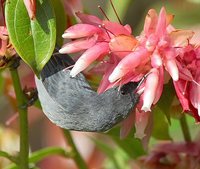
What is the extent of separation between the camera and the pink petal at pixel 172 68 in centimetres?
106

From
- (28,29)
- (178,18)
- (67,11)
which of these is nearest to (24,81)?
(67,11)

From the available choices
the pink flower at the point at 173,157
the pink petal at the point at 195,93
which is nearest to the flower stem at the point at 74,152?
the pink flower at the point at 173,157

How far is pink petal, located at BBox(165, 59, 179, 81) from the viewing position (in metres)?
1.06

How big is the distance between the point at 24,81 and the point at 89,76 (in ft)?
0.71

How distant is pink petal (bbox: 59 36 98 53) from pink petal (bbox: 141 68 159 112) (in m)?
0.10

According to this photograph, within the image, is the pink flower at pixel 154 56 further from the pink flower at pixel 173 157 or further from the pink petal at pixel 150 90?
the pink flower at pixel 173 157

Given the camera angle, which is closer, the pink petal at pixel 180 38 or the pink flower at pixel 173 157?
the pink petal at pixel 180 38

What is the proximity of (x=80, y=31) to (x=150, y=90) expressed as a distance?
0.44ft

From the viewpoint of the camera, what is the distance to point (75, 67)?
3.52 feet

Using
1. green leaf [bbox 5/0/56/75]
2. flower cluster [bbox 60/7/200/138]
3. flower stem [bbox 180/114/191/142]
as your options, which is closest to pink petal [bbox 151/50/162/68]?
flower cluster [bbox 60/7/200/138]

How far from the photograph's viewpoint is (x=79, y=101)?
1.08 meters

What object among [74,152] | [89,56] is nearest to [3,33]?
[89,56]

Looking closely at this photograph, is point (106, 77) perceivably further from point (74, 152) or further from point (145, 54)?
point (74, 152)

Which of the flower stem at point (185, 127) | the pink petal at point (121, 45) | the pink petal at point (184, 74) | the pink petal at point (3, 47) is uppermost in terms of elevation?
the pink petal at point (3, 47)
